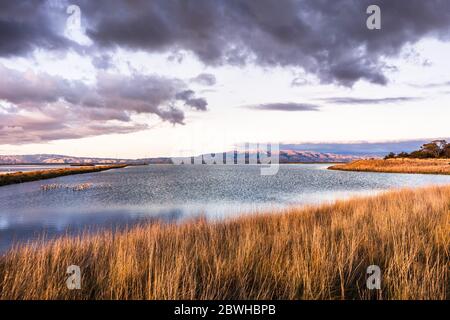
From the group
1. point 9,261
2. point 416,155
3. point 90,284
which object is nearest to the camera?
point 90,284

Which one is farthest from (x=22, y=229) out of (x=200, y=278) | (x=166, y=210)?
(x=200, y=278)

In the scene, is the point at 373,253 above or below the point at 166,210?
above

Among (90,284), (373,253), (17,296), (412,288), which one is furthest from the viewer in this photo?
(373,253)

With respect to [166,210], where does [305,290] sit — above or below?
above

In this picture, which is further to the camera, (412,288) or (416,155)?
(416,155)

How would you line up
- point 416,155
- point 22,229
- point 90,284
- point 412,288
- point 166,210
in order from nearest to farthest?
point 412,288 → point 90,284 → point 22,229 → point 166,210 → point 416,155

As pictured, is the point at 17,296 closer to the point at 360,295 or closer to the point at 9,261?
the point at 9,261

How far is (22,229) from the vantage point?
45.9 feet
